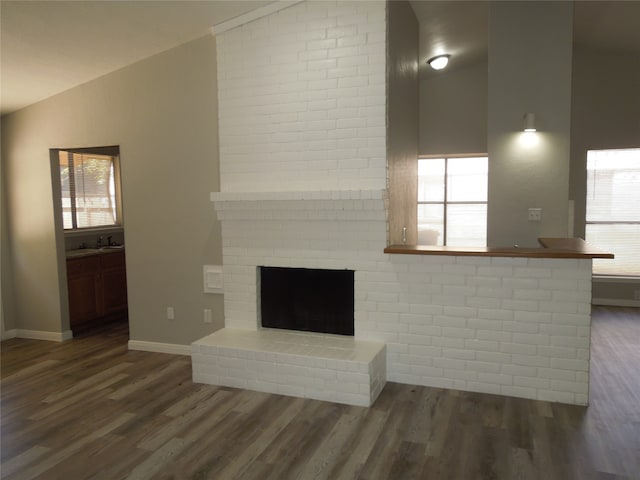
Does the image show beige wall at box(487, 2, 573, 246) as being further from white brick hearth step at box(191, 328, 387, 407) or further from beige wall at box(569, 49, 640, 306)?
white brick hearth step at box(191, 328, 387, 407)

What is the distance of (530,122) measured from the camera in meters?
4.65

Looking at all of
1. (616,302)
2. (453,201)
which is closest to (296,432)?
(616,302)

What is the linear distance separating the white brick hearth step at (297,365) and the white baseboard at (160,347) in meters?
0.68

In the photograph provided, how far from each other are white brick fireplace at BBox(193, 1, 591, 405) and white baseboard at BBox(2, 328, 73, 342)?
2.10 m

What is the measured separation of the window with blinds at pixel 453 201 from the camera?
7840 millimetres

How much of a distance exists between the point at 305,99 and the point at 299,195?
0.75 meters

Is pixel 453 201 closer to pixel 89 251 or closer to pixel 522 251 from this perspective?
pixel 522 251

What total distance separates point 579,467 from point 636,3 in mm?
4485

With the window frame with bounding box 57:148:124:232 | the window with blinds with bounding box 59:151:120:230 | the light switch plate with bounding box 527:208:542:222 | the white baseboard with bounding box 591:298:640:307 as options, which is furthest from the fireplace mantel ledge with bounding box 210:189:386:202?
the white baseboard with bounding box 591:298:640:307

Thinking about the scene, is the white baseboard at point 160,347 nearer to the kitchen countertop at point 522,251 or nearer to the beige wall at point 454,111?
the kitchen countertop at point 522,251

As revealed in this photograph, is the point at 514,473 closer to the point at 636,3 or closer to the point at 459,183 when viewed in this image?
the point at 636,3

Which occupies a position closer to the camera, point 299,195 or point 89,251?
point 299,195

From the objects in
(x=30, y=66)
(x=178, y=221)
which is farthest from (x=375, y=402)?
(x=30, y=66)

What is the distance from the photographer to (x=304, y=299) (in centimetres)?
408
